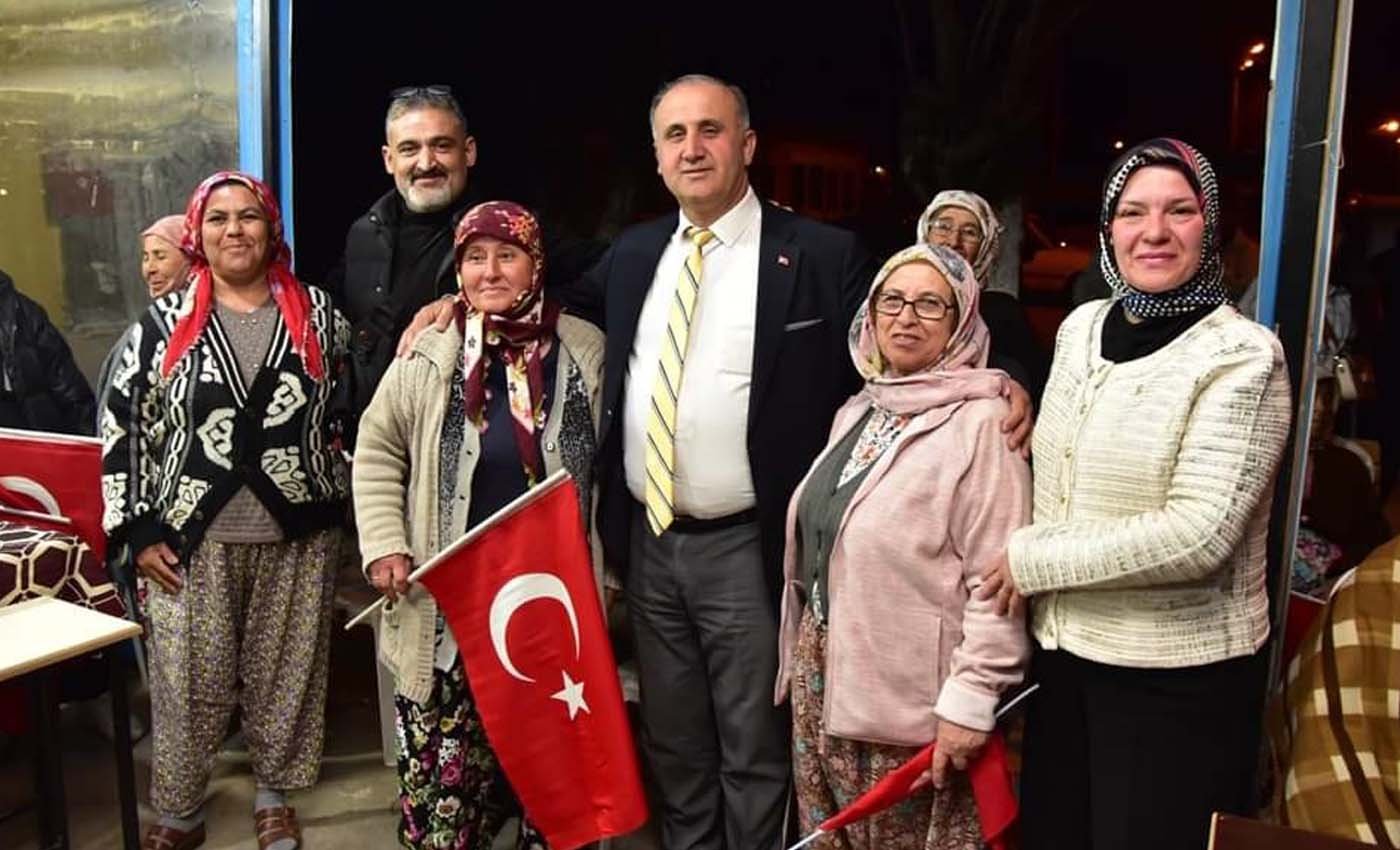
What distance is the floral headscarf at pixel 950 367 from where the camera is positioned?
2113 mm

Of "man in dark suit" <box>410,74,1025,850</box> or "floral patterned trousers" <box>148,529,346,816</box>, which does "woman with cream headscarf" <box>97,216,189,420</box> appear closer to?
"floral patterned trousers" <box>148,529,346,816</box>

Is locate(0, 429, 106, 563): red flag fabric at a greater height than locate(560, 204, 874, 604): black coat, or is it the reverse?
locate(560, 204, 874, 604): black coat

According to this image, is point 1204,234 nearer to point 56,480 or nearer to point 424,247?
point 424,247

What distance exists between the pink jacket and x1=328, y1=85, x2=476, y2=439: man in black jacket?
153cm

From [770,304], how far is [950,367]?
19.0 inches

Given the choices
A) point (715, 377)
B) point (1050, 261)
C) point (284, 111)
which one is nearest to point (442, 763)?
point (715, 377)

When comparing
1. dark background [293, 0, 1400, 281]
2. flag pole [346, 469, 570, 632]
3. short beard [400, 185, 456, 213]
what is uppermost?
dark background [293, 0, 1400, 281]

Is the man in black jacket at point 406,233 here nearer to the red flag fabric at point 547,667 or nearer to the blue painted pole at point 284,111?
the blue painted pole at point 284,111

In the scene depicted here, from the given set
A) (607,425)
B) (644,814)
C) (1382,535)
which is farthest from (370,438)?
(1382,535)

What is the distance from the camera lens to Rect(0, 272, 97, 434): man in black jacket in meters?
3.68

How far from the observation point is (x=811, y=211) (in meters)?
9.23

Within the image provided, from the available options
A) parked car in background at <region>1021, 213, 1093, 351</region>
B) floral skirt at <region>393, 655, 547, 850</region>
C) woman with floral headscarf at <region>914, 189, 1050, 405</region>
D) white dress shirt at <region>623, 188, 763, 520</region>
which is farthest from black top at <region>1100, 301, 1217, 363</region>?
parked car in background at <region>1021, 213, 1093, 351</region>

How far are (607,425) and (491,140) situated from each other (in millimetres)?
4659

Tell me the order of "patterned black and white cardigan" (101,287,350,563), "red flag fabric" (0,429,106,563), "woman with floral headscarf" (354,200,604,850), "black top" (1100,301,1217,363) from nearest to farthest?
"black top" (1100,301,1217,363)
"woman with floral headscarf" (354,200,604,850)
"patterned black and white cardigan" (101,287,350,563)
"red flag fabric" (0,429,106,563)
